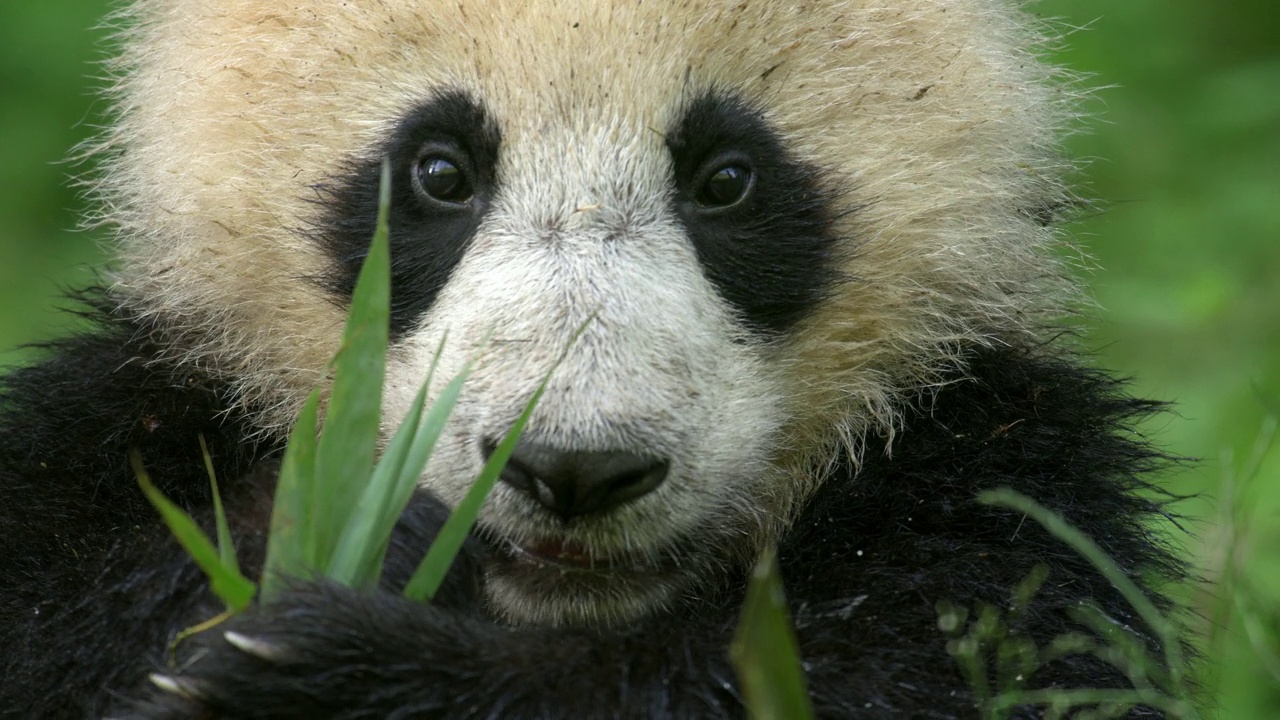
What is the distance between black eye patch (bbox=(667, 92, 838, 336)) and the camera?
3.40m

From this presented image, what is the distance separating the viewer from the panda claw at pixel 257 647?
2.66 m

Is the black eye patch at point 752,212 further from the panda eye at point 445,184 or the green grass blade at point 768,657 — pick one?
the green grass blade at point 768,657


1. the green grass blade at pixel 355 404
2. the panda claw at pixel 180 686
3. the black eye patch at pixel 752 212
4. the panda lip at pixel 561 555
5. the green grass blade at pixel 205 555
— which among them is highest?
the black eye patch at pixel 752 212

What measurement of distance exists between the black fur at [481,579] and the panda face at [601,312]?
148 mm

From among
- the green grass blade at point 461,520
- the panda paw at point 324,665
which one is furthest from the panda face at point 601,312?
the panda paw at point 324,665

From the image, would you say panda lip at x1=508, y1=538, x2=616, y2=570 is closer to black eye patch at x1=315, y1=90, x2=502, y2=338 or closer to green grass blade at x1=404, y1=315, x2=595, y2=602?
green grass blade at x1=404, y1=315, x2=595, y2=602

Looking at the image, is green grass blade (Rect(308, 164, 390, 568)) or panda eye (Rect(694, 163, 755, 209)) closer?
green grass blade (Rect(308, 164, 390, 568))

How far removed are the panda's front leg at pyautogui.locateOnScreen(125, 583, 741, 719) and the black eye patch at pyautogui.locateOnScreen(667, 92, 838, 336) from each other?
3.05 feet

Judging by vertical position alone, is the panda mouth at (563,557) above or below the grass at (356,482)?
below

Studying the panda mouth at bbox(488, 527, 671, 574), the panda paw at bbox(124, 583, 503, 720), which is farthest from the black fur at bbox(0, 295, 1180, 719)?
the panda mouth at bbox(488, 527, 671, 574)

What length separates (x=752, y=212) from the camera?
3.48 m

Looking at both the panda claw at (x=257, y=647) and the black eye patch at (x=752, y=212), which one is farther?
the black eye patch at (x=752, y=212)

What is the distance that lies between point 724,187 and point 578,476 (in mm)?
886

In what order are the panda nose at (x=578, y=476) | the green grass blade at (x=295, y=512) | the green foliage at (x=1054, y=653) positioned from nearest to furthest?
the green grass blade at (x=295, y=512) < the green foliage at (x=1054, y=653) < the panda nose at (x=578, y=476)
